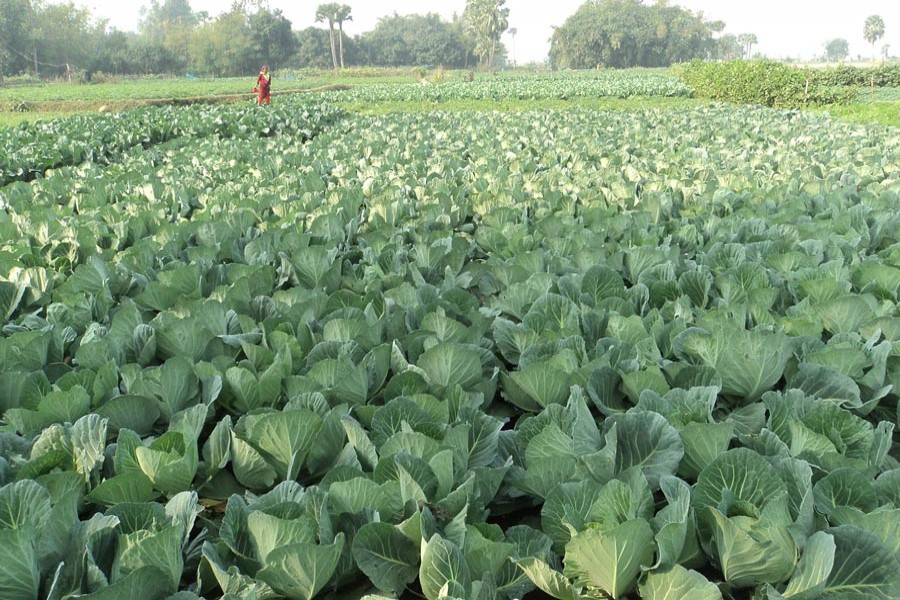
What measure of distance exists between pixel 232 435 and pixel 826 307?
207 cm

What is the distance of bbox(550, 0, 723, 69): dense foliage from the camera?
95500 millimetres

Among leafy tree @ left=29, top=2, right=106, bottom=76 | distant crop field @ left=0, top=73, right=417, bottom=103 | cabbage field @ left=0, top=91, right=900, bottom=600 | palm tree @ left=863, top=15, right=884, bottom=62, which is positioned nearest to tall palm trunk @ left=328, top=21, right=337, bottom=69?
distant crop field @ left=0, top=73, right=417, bottom=103

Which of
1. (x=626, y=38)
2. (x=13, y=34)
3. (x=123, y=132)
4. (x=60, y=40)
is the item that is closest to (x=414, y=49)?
(x=626, y=38)

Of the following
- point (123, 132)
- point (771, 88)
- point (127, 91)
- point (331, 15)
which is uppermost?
point (331, 15)

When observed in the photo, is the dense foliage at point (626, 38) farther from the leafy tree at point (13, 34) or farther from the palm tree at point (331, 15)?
the leafy tree at point (13, 34)

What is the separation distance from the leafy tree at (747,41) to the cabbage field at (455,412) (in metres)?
186

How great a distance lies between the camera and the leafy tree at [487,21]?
102 metres

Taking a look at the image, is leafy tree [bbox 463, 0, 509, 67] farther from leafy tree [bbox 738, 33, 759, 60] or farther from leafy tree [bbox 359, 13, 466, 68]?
leafy tree [bbox 738, 33, 759, 60]

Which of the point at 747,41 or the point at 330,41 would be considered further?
the point at 747,41

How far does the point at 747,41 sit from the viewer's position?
164750 mm

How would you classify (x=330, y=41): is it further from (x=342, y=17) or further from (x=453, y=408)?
(x=453, y=408)

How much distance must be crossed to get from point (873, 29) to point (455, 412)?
175117 millimetres

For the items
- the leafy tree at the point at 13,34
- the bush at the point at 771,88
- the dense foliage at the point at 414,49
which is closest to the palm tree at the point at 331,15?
the dense foliage at the point at 414,49

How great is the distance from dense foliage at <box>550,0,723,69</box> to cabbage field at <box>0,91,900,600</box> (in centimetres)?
9580
